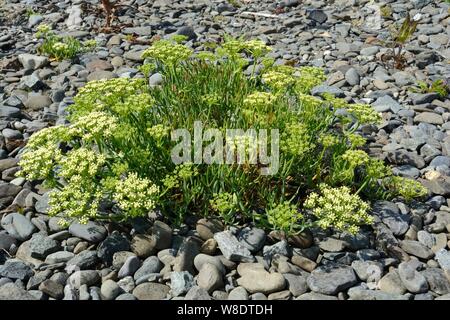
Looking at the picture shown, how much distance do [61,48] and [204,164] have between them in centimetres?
364

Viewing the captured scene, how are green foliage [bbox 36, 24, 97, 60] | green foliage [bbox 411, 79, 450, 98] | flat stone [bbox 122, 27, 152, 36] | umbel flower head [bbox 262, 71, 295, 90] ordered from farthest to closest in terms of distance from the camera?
flat stone [bbox 122, 27, 152, 36]
green foliage [bbox 36, 24, 97, 60]
green foliage [bbox 411, 79, 450, 98]
umbel flower head [bbox 262, 71, 295, 90]

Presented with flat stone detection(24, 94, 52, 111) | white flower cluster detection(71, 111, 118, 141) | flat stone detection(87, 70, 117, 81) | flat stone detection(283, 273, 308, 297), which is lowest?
flat stone detection(283, 273, 308, 297)

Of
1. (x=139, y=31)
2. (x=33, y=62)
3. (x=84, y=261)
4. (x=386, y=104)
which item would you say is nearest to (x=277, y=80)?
(x=386, y=104)

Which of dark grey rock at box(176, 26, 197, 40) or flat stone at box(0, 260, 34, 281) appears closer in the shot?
flat stone at box(0, 260, 34, 281)

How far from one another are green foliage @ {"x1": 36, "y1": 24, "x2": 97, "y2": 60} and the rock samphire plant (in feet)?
8.57

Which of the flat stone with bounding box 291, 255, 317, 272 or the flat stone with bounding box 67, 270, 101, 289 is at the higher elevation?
the flat stone with bounding box 67, 270, 101, 289

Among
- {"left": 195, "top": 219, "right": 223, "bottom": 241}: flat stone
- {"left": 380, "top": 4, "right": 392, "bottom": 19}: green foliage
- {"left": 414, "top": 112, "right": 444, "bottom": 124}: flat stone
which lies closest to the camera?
{"left": 195, "top": 219, "right": 223, "bottom": 241}: flat stone

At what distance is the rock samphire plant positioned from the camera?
3605 millimetres

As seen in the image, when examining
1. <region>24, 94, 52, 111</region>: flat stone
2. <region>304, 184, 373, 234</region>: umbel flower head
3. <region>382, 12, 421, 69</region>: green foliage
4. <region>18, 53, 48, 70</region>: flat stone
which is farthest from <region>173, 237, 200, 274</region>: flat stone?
<region>382, 12, 421, 69</region>: green foliage

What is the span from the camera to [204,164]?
4207 millimetres

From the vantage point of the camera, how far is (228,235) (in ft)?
12.6

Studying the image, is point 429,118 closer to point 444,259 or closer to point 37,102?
point 444,259

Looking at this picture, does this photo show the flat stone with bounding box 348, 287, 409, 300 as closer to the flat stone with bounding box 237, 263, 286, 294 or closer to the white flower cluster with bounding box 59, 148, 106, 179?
the flat stone with bounding box 237, 263, 286, 294

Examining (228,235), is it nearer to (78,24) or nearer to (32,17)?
(78,24)
